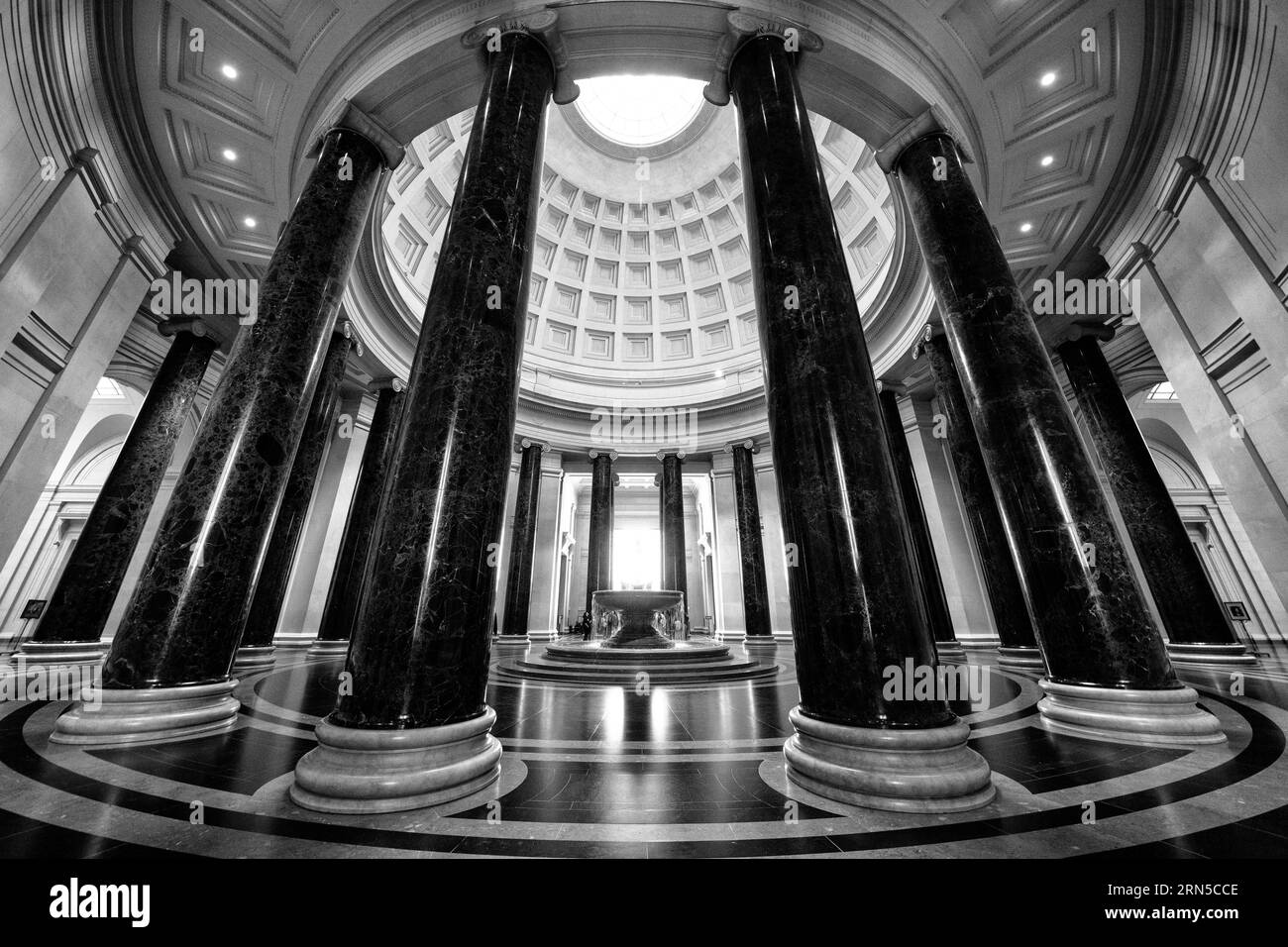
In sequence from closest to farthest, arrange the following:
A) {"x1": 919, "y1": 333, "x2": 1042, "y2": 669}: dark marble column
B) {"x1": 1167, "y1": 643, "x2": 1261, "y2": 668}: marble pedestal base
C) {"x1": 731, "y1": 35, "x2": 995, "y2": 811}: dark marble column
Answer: {"x1": 731, "y1": 35, "x2": 995, "y2": 811}: dark marble column, {"x1": 1167, "y1": 643, "x2": 1261, "y2": 668}: marble pedestal base, {"x1": 919, "y1": 333, "x2": 1042, "y2": 669}: dark marble column

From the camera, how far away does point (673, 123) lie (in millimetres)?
21484

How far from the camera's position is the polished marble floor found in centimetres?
213

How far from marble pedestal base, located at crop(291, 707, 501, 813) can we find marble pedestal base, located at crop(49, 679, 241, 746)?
7.55 ft

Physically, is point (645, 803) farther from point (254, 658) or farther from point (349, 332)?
point (349, 332)

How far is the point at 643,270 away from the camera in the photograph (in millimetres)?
23141

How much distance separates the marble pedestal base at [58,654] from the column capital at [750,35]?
12.5 meters

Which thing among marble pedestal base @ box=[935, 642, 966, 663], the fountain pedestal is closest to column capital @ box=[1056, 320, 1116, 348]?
marble pedestal base @ box=[935, 642, 966, 663]

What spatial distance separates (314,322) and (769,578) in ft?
53.1

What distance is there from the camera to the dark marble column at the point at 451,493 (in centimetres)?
288

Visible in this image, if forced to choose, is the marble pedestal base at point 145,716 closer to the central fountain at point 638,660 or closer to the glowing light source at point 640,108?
the central fountain at point 638,660

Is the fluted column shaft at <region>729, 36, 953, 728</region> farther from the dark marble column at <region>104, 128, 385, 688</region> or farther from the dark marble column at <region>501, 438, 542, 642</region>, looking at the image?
the dark marble column at <region>501, 438, 542, 642</region>

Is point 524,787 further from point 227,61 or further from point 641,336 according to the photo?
point 641,336
